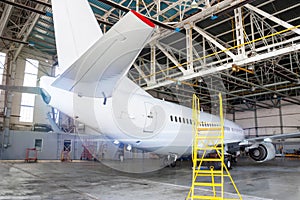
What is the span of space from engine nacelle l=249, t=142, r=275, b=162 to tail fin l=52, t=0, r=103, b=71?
11.2m

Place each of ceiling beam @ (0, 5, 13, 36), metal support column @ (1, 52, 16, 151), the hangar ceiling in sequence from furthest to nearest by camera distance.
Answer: metal support column @ (1, 52, 16, 151), ceiling beam @ (0, 5, 13, 36), the hangar ceiling

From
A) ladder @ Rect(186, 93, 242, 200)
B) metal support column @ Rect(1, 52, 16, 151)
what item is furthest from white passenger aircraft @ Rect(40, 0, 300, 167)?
metal support column @ Rect(1, 52, 16, 151)

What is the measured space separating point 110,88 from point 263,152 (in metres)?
11.1

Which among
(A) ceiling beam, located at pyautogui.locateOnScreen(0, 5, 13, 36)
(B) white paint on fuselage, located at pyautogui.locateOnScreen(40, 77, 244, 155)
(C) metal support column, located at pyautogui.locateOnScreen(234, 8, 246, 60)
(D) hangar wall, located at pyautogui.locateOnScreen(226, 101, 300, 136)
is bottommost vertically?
(B) white paint on fuselage, located at pyautogui.locateOnScreen(40, 77, 244, 155)

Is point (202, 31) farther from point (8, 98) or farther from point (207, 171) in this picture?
point (8, 98)

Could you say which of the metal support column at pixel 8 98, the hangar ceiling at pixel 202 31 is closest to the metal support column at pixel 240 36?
the hangar ceiling at pixel 202 31

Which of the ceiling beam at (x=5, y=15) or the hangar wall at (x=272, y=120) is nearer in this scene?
the ceiling beam at (x=5, y=15)

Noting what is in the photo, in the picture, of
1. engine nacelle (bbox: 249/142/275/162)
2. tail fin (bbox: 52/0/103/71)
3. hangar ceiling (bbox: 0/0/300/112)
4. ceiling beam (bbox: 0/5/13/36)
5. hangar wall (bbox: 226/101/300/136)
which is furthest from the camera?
hangar wall (bbox: 226/101/300/136)

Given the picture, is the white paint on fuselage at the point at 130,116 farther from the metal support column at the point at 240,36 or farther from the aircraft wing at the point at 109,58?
the metal support column at the point at 240,36

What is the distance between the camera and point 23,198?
554 cm

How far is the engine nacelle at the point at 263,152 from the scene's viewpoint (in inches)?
495

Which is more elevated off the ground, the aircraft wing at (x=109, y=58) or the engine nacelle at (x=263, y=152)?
the aircraft wing at (x=109, y=58)

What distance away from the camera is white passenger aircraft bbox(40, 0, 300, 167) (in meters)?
2.99

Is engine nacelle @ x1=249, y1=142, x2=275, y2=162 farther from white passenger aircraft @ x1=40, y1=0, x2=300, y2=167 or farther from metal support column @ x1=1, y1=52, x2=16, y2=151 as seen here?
metal support column @ x1=1, y1=52, x2=16, y2=151
